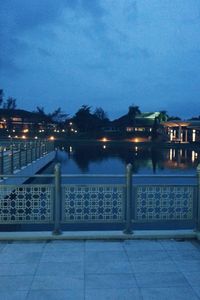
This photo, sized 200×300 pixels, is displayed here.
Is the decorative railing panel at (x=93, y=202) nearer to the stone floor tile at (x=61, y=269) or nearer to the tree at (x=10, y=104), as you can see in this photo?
the stone floor tile at (x=61, y=269)

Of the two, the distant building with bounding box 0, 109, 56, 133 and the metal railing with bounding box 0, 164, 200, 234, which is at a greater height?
the distant building with bounding box 0, 109, 56, 133

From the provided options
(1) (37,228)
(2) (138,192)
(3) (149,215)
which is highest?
(2) (138,192)

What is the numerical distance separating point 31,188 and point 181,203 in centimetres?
230

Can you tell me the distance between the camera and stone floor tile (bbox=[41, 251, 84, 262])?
459 cm

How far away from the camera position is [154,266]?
172 inches

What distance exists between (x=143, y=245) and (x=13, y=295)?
86.3 inches

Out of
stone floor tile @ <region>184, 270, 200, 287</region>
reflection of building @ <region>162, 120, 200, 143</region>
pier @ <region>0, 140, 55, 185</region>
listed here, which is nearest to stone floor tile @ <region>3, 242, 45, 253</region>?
stone floor tile @ <region>184, 270, 200, 287</region>

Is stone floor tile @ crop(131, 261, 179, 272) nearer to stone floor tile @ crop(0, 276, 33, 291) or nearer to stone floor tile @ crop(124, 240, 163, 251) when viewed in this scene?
stone floor tile @ crop(124, 240, 163, 251)

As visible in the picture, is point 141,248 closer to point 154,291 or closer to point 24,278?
point 154,291

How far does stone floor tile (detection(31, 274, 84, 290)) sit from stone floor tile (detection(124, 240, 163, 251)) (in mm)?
1307

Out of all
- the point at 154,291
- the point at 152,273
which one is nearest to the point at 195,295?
the point at 154,291

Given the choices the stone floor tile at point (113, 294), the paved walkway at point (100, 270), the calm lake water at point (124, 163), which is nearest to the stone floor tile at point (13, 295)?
the paved walkway at point (100, 270)

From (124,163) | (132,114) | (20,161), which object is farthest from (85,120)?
(20,161)

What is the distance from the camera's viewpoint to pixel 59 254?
480 centimetres
